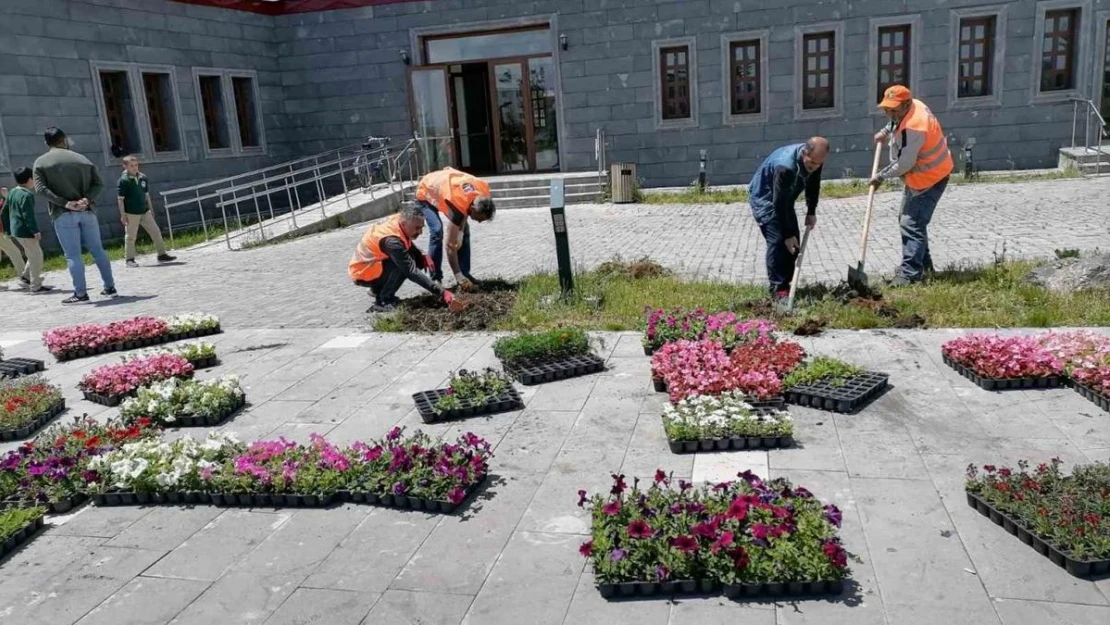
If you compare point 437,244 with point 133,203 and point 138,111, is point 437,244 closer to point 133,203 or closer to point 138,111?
point 133,203

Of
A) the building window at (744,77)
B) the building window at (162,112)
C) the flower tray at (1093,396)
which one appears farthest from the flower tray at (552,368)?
the building window at (162,112)

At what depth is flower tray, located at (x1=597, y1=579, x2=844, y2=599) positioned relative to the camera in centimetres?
333

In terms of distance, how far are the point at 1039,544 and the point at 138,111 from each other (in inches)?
740

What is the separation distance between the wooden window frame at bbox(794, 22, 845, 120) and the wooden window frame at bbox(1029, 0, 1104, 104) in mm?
4075

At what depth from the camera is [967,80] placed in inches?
745

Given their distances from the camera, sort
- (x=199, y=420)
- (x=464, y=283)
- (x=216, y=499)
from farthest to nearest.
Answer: (x=464, y=283), (x=199, y=420), (x=216, y=499)

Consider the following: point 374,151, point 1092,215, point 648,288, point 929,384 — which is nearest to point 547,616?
point 929,384

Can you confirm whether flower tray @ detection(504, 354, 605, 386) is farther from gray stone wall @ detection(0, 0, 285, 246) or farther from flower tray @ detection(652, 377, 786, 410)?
gray stone wall @ detection(0, 0, 285, 246)

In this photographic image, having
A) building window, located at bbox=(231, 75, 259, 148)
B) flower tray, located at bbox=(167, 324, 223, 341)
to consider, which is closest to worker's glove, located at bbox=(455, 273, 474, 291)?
flower tray, located at bbox=(167, 324, 223, 341)

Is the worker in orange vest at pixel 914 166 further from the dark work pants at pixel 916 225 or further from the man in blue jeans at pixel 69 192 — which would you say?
the man in blue jeans at pixel 69 192

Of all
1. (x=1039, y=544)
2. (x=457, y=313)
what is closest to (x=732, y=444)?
(x=1039, y=544)

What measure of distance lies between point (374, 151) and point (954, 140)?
13.4 m

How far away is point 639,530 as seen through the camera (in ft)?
11.4

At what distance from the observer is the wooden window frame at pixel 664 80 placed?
19.5 metres
